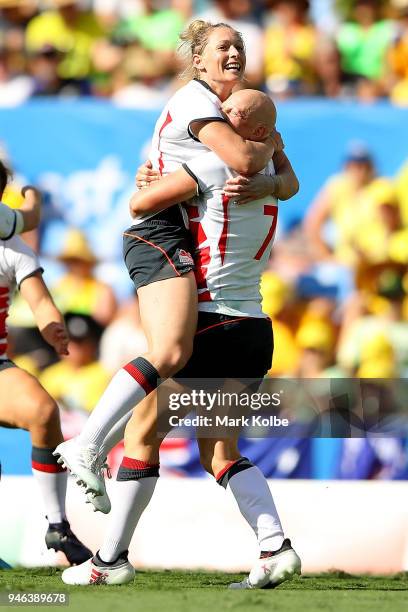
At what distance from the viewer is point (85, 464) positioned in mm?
4418

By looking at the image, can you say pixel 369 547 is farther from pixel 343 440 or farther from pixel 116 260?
pixel 116 260

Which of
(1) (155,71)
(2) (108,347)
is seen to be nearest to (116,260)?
(2) (108,347)

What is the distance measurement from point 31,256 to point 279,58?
4.49 m

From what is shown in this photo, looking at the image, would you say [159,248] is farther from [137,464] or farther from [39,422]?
[39,422]

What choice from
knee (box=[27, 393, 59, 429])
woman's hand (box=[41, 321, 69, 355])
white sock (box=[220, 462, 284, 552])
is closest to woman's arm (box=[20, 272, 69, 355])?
woman's hand (box=[41, 321, 69, 355])

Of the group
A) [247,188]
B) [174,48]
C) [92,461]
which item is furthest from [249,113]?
[174,48]

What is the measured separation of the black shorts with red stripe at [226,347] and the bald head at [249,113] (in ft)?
2.43

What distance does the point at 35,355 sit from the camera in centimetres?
850

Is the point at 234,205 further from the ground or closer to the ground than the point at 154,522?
further from the ground

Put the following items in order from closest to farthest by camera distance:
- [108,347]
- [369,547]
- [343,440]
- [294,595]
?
[294,595] → [369,547] → [343,440] → [108,347]

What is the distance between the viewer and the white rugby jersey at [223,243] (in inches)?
184

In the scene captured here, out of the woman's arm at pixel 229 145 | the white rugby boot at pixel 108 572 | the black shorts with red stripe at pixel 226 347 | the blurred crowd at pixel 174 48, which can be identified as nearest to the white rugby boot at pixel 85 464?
the white rugby boot at pixel 108 572

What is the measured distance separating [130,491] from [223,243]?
1046 millimetres

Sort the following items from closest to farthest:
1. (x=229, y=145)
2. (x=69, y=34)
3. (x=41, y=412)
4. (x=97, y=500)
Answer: (x=97, y=500) → (x=229, y=145) → (x=41, y=412) → (x=69, y=34)
